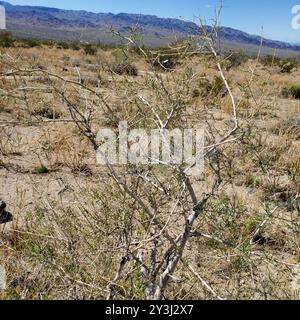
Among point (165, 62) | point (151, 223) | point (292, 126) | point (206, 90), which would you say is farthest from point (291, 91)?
point (151, 223)

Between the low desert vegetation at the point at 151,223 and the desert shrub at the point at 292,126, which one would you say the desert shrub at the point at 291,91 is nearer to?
the desert shrub at the point at 292,126

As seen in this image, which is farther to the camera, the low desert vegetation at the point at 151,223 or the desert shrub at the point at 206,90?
the desert shrub at the point at 206,90

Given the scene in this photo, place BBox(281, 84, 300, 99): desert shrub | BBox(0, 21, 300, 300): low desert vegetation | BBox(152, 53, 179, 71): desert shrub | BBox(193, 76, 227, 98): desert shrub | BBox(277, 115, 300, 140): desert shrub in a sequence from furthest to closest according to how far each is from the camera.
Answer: BBox(281, 84, 300, 99): desert shrub < BBox(277, 115, 300, 140): desert shrub < BBox(193, 76, 227, 98): desert shrub < BBox(152, 53, 179, 71): desert shrub < BBox(0, 21, 300, 300): low desert vegetation

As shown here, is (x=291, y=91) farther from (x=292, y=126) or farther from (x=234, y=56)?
(x=292, y=126)

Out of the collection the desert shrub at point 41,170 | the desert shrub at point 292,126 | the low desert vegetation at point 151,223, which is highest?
the low desert vegetation at point 151,223

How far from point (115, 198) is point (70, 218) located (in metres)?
0.40

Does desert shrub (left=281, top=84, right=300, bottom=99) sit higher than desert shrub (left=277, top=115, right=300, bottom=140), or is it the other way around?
desert shrub (left=277, top=115, right=300, bottom=140)

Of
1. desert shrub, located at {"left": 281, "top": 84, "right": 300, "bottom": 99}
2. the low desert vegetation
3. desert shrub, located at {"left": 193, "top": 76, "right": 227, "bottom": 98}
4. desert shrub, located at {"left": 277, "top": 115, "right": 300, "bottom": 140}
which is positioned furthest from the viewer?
desert shrub, located at {"left": 281, "top": 84, "right": 300, "bottom": 99}

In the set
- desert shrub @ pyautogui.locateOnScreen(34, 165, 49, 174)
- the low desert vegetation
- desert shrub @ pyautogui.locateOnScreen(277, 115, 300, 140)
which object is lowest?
desert shrub @ pyautogui.locateOnScreen(34, 165, 49, 174)

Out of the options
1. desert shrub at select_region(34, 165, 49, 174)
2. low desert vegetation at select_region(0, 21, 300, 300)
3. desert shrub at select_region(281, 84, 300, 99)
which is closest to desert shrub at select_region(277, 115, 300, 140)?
low desert vegetation at select_region(0, 21, 300, 300)

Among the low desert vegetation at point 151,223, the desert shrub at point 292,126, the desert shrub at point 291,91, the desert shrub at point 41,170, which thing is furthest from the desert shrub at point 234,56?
the desert shrub at point 41,170

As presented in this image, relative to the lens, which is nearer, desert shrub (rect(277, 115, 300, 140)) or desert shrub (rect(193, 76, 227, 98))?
desert shrub (rect(193, 76, 227, 98))

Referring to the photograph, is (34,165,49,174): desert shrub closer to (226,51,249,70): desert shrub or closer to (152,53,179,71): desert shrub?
(152,53,179,71): desert shrub
